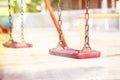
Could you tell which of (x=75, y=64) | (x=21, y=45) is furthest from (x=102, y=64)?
(x=21, y=45)

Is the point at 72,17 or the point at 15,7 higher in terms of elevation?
the point at 15,7

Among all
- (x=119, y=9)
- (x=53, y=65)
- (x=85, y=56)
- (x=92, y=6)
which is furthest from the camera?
(x=92, y=6)

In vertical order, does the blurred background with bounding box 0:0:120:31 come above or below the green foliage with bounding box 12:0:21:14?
below

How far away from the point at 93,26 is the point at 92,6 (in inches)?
184

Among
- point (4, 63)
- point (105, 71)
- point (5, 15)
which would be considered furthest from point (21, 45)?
point (5, 15)

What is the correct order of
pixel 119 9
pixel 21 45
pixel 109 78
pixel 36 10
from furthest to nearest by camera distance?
pixel 36 10, pixel 119 9, pixel 21 45, pixel 109 78

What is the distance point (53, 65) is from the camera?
6.85 m

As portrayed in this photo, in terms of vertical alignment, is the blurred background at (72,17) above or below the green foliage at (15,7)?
below

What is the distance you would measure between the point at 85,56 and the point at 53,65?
1.28 meters

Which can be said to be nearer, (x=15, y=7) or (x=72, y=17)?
(x=15, y=7)

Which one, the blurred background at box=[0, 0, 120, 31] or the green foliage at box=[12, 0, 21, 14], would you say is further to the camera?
the green foliage at box=[12, 0, 21, 14]

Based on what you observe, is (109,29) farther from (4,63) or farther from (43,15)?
(4,63)

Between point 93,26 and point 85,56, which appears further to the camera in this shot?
point 93,26

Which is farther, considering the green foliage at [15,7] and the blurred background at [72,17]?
the green foliage at [15,7]
